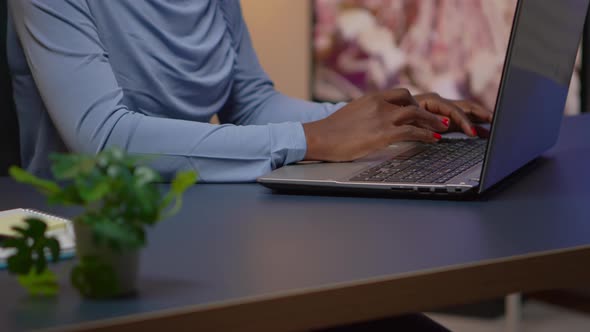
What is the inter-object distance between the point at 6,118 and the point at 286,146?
0.45 meters

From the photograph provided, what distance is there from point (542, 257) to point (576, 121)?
86 cm

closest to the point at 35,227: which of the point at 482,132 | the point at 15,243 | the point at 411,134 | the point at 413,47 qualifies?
the point at 15,243

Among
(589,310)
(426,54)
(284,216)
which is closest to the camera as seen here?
(284,216)

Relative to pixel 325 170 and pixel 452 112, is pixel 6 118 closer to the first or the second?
pixel 325 170

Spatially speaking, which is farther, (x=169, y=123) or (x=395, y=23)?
(x=395, y=23)

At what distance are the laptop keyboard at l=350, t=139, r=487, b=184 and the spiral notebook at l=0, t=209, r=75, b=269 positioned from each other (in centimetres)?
31

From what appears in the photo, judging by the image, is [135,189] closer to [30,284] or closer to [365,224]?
[30,284]

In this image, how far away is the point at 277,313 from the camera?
0.50 meters

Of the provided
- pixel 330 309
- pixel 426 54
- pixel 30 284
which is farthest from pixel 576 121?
pixel 426 54

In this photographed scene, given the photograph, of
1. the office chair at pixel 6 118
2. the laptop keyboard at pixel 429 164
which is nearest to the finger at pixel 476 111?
the laptop keyboard at pixel 429 164

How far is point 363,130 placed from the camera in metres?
0.95

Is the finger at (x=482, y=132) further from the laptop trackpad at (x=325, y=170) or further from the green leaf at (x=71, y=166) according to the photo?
the green leaf at (x=71, y=166)

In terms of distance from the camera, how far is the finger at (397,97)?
1.02m

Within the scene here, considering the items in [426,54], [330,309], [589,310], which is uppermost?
[426,54]
